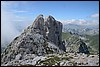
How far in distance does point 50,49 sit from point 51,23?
29.8m

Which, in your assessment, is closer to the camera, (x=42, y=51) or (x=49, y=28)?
(x=42, y=51)

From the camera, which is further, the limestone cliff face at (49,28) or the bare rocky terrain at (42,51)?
the limestone cliff face at (49,28)

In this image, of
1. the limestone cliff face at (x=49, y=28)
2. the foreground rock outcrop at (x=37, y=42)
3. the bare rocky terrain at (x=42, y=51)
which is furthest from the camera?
the limestone cliff face at (x=49, y=28)

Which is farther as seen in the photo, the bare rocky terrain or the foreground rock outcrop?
the foreground rock outcrop

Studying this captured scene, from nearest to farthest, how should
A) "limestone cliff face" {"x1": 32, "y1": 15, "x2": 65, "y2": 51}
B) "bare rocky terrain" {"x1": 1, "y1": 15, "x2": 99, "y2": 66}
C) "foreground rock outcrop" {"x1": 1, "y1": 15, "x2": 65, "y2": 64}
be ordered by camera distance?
"bare rocky terrain" {"x1": 1, "y1": 15, "x2": 99, "y2": 66}
"foreground rock outcrop" {"x1": 1, "y1": 15, "x2": 65, "y2": 64}
"limestone cliff face" {"x1": 32, "y1": 15, "x2": 65, "y2": 51}

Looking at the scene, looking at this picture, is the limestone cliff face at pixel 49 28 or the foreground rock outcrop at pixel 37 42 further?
the limestone cliff face at pixel 49 28

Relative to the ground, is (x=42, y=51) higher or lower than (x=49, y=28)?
lower

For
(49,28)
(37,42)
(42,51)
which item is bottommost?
(42,51)

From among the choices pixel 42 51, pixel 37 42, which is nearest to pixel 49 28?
pixel 37 42

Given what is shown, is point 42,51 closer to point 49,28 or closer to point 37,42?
point 37,42

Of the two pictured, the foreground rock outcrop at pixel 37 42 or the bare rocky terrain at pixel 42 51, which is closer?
the bare rocky terrain at pixel 42 51

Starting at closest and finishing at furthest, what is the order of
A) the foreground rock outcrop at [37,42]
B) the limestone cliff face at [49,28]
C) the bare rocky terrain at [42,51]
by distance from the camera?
the bare rocky terrain at [42,51], the foreground rock outcrop at [37,42], the limestone cliff face at [49,28]

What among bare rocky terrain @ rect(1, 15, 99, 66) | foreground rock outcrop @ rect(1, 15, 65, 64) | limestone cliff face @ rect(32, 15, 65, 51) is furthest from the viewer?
limestone cliff face @ rect(32, 15, 65, 51)

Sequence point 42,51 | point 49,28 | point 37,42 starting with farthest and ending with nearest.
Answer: point 49,28
point 37,42
point 42,51
